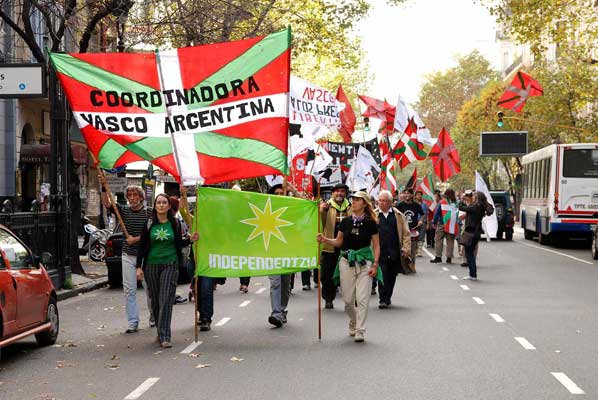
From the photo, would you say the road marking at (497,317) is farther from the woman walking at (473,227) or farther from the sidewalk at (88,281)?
the sidewalk at (88,281)

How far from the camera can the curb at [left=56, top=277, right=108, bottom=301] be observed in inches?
666

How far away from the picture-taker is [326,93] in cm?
2416

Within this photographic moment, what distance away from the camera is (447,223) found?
24.0 metres

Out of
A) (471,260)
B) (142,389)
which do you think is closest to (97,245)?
(471,260)

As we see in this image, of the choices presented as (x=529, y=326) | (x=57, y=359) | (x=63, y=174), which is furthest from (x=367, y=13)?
(x=57, y=359)

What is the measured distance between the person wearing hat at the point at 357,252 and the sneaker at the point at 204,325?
187 centimetres

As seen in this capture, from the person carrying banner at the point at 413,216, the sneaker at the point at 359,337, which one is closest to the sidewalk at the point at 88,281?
the person carrying banner at the point at 413,216

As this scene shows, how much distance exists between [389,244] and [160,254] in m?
4.84

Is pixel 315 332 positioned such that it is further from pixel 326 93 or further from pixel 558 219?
pixel 558 219

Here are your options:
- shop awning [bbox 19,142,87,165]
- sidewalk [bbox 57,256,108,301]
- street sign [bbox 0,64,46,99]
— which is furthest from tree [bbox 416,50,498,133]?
street sign [bbox 0,64,46,99]

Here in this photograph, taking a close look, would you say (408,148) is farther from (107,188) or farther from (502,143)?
(502,143)

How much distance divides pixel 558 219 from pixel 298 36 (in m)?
12.3

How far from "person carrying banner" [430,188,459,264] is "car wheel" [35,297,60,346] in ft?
46.7

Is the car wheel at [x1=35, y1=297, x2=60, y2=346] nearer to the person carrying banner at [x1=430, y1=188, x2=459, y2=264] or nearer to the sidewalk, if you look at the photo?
the sidewalk
